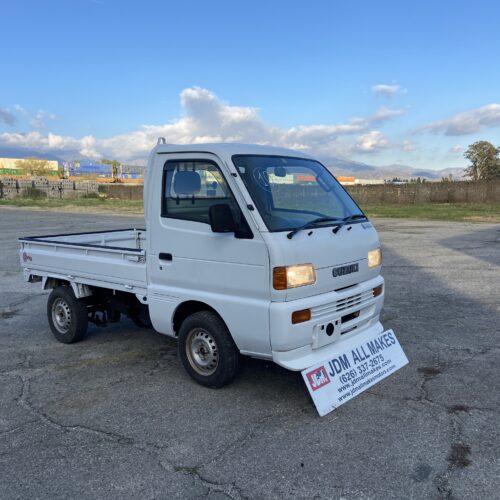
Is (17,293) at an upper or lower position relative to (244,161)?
lower

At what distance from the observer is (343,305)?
14.0 ft

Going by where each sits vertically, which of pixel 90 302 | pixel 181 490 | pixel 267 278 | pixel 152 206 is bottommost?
pixel 181 490

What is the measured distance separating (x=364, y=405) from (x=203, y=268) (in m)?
1.77

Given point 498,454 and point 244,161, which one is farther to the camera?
point 244,161

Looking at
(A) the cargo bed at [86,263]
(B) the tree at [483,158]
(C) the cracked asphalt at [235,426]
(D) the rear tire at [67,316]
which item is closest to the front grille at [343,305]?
(C) the cracked asphalt at [235,426]

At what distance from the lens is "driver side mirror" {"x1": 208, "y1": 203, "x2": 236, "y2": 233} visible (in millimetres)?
3879

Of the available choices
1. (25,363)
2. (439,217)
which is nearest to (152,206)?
(25,363)

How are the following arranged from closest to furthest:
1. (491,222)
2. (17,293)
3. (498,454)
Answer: (498,454), (17,293), (491,222)

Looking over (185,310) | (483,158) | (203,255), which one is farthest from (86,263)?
(483,158)

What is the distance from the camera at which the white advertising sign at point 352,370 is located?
3.92m

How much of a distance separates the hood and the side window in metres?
0.61

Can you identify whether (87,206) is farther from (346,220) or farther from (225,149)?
(346,220)

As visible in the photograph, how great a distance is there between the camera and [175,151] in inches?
180

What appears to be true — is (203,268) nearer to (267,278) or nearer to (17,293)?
(267,278)
